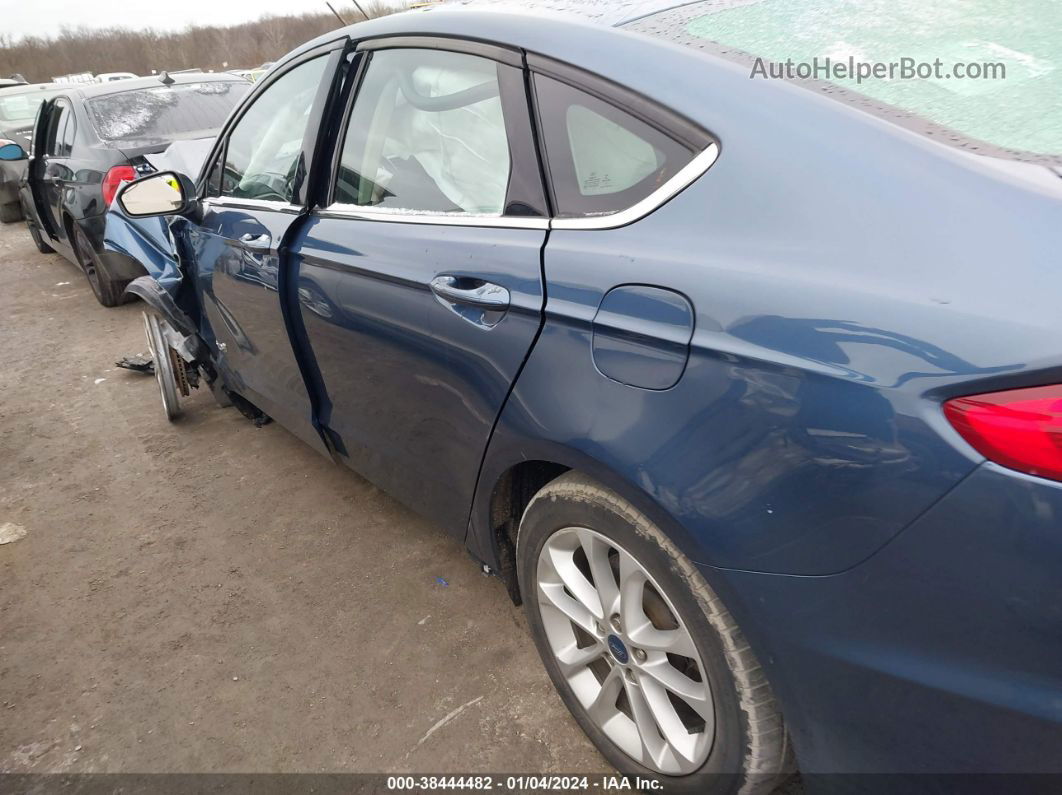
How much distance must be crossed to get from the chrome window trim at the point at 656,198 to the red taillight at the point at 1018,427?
0.60 meters

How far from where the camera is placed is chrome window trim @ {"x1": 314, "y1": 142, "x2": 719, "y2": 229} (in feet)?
4.43

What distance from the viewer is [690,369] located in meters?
1.27

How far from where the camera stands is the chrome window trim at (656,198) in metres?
1.34

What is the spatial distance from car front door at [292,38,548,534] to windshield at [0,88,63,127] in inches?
470

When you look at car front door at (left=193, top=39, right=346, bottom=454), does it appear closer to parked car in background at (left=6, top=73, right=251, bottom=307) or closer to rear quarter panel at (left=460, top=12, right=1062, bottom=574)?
rear quarter panel at (left=460, top=12, right=1062, bottom=574)

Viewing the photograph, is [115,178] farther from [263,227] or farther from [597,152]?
[597,152]

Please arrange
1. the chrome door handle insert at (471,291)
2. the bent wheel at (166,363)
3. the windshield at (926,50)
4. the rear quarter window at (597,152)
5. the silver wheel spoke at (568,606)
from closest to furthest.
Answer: the windshield at (926,50), the rear quarter window at (597,152), the chrome door handle insert at (471,291), the silver wheel spoke at (568,606), the bent wheel at (166,363)

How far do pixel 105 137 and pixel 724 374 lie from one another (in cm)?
591

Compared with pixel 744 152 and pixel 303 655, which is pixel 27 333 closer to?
pixel 303 655

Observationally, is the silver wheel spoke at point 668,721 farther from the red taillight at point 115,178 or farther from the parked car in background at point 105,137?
the red taillight at point 115,178

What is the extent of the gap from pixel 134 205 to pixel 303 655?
75.4 inches

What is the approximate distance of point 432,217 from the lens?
1.93 m

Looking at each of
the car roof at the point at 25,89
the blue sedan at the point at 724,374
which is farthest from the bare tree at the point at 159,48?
the blue sedan at the point at 724,374

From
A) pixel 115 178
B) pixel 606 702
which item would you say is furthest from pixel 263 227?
pixel 115 178
